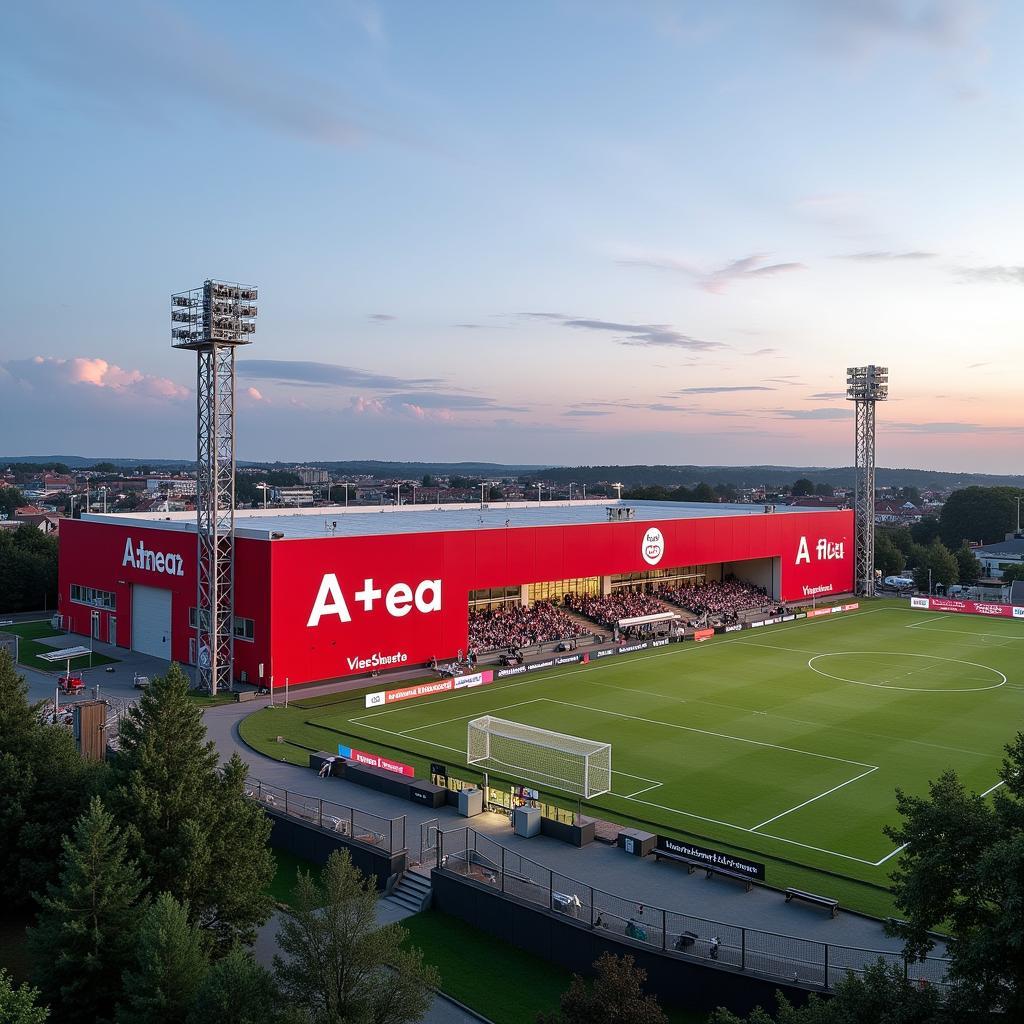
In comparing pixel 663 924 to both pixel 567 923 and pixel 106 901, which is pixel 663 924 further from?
pixel 106 901

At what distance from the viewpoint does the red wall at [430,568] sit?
46125mm

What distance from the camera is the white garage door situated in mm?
Answer: 51594

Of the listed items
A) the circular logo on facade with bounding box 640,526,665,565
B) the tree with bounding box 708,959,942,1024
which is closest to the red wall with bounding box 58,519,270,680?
the circular logo on facade with bounding box 640,526,665,565

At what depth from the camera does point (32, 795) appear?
23844 mm

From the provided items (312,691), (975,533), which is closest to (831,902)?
(312,691)

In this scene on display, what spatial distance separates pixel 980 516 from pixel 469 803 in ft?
424

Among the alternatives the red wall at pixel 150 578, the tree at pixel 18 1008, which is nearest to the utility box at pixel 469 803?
the tree at pixel 18 1008

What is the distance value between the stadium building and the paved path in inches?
588

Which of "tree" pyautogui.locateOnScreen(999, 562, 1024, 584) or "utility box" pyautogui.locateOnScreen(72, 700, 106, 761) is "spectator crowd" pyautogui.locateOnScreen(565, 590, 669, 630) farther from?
"tree" pyautogui.locateOnScreen(999, 562, 1024, 584)

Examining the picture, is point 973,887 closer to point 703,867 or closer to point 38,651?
point 703,867

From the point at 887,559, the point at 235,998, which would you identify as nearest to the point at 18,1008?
the point at 235,998

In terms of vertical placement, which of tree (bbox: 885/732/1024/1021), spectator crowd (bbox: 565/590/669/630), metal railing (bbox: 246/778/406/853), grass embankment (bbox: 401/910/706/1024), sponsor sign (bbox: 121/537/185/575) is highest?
sponsor sign (bbox: 121/537/185/575)

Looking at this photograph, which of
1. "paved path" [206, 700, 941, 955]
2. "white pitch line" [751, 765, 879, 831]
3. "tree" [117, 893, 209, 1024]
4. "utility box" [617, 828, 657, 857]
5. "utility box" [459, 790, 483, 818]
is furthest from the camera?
"white pitch line" [751, 765, 879, 831]

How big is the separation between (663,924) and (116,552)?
44.6 metres
